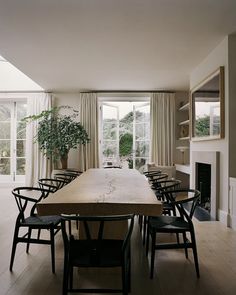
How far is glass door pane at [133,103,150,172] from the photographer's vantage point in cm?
815

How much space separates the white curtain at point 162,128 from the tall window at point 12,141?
11.6 feet

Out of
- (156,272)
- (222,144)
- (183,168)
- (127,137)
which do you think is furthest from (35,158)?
(156,272)

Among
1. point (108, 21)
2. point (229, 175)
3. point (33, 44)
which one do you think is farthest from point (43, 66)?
point (229, 175)

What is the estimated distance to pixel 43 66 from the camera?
5684mm

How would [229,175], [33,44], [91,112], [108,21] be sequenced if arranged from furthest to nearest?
1. [91,112]
2. [33,44]
3. [229,175]
4. [108,21]

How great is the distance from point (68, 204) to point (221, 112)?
9.84ft

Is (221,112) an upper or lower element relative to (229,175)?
upper

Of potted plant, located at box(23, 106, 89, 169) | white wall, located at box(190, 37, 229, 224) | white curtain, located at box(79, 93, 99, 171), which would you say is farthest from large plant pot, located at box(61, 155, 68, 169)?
white wall, located at box(190, 37, 229, 224)

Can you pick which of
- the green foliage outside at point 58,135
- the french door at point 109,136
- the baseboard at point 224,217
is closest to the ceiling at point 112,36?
the green foliage outside at point 58,135

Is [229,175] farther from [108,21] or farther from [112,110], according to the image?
[112,110]

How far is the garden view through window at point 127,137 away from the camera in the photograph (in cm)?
816

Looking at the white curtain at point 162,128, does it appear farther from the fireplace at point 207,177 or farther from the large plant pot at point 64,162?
the large plant pot at point 64,162

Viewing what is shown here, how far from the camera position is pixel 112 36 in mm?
4207

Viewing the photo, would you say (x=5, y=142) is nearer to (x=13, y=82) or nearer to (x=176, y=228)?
(x=13, y=82)
